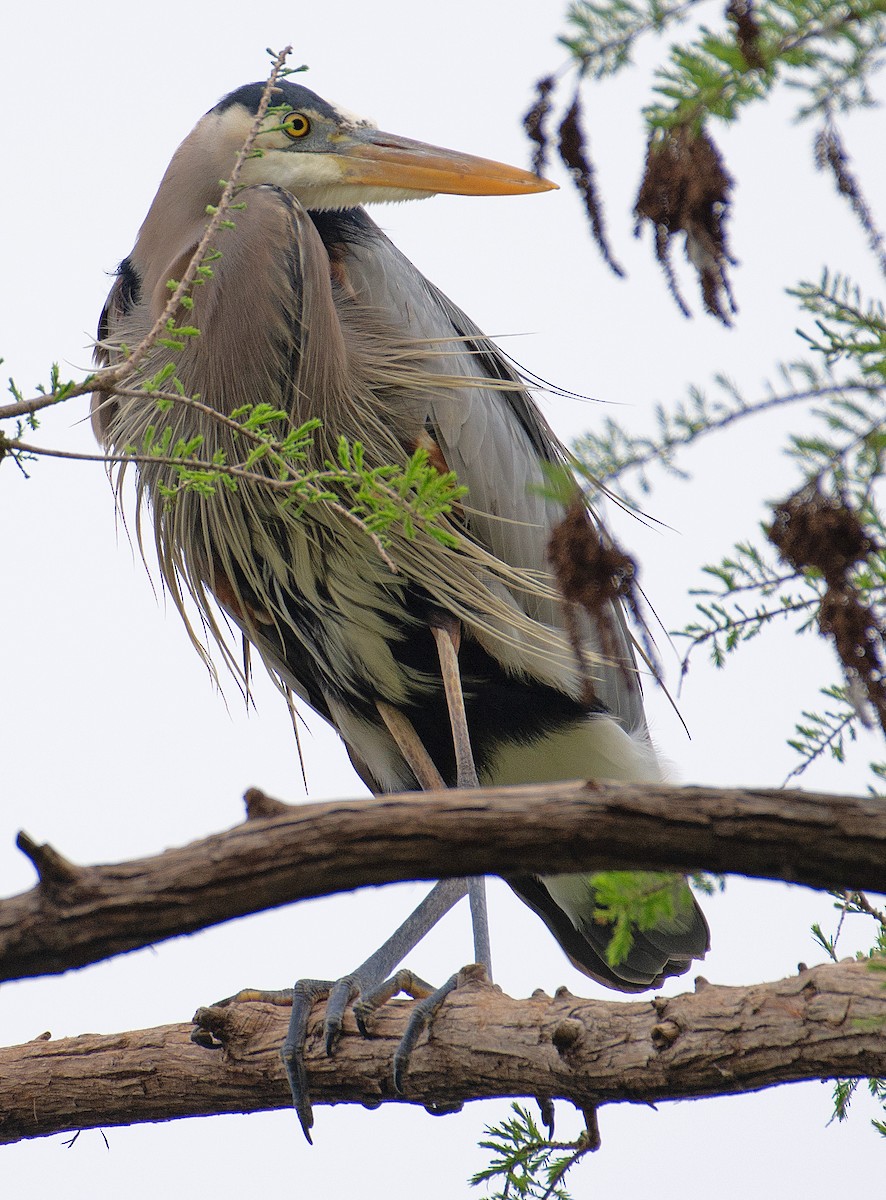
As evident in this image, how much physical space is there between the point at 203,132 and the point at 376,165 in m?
0.39

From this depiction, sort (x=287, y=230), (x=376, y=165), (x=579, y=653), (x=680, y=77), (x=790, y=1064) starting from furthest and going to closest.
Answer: (x=376, y=165) < (x=287, y=230) < (x=790, y=1064) < (x=579, y=653) < (x=680, y=77)

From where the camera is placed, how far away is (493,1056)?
2088 mm

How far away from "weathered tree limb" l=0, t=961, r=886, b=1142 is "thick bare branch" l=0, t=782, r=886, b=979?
0.79 m

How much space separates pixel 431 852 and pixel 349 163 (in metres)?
2.07

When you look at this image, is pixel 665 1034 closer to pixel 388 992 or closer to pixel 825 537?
pixel 388 992

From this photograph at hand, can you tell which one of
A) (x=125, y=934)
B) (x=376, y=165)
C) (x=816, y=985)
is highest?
(x=376, y=165)

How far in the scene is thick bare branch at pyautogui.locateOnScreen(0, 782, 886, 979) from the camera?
1140mm

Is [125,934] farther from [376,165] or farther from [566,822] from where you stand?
[376,165]

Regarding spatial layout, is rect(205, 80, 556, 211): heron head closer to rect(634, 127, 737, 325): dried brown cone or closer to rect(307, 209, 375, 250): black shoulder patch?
rect(307, 209, 375, 250): black shoulder patch

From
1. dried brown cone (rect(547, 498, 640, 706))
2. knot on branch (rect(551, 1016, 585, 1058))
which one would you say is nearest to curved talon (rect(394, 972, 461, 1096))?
knot on branch (rect(551, 1016, 585, 1058))

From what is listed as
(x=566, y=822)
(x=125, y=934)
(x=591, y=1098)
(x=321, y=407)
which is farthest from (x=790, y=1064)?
(x=321, y=407)

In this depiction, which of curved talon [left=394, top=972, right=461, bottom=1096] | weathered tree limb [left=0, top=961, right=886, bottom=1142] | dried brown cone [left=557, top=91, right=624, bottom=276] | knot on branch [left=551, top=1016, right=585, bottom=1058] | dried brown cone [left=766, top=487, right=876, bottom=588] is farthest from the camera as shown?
curved talon [left=394, top=972, right=461, bottom=1096]

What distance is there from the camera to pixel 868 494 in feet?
3.19

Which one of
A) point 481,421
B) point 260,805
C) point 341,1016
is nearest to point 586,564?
point 260,805
